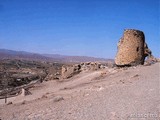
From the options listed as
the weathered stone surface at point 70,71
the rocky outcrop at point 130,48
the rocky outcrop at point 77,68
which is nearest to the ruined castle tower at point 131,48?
the rocky outcrop at point 130,48

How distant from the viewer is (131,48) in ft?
72.1

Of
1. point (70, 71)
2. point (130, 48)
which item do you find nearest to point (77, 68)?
point (70, 71)

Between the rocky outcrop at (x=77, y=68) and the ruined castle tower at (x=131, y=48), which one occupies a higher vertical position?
the ruined castle tower at (x=131, y=48)

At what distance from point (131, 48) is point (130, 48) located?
8cm

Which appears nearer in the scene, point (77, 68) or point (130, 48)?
point (130, 48)

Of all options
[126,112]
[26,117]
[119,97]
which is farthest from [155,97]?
[26,117]

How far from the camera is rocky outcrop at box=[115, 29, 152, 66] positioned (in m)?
22.0

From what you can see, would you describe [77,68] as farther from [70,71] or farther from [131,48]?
[131,48]

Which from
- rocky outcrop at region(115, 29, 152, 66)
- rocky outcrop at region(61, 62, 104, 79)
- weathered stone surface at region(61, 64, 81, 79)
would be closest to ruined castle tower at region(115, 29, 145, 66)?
rocky outcrop at region(115, 29, 152, 66)

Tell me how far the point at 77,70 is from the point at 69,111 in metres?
18.7

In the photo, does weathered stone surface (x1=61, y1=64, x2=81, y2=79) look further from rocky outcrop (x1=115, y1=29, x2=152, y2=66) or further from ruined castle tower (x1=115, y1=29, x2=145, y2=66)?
ruined castle tower (x1=115, y1=29, x2=145, y2=66)

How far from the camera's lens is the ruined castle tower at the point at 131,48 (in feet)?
72.3

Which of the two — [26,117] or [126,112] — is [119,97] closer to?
[126,112]

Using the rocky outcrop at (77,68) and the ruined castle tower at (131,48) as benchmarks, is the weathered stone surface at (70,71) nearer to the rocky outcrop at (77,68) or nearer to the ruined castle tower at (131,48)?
the rocky outcrop at (77,68)
